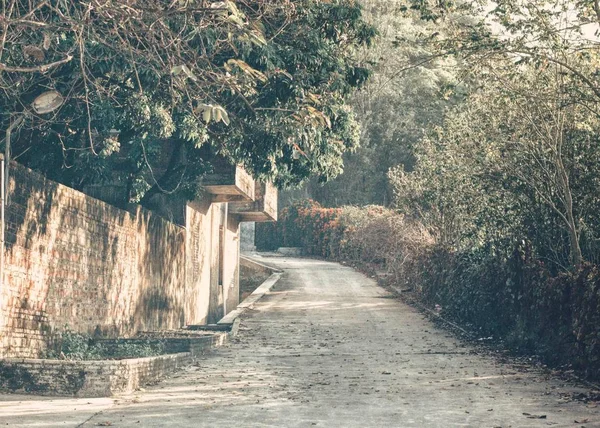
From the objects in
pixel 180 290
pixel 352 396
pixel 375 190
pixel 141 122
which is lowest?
pixel 352 396

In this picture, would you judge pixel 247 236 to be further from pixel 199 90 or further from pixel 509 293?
pixel 199 90

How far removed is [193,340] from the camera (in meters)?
17.0

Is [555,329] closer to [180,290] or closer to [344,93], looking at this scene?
[344,93]

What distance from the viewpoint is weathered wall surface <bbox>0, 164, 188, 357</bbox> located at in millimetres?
12891

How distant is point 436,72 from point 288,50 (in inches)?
1650

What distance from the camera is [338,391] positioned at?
41.1 ft

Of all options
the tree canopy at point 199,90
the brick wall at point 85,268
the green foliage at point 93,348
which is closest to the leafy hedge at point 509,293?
the tree canopy at point 199,90

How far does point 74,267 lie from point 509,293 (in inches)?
330

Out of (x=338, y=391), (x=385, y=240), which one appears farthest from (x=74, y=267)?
(x=385, y=240)

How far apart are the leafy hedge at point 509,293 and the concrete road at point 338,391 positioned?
797 mm

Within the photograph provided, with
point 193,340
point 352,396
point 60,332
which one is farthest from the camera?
point 193,340

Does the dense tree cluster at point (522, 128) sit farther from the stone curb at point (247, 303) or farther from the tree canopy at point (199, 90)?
the stone curb at point (247, 303)

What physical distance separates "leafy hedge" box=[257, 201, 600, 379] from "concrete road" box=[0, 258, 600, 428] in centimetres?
80

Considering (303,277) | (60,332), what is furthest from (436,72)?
(60,332)
